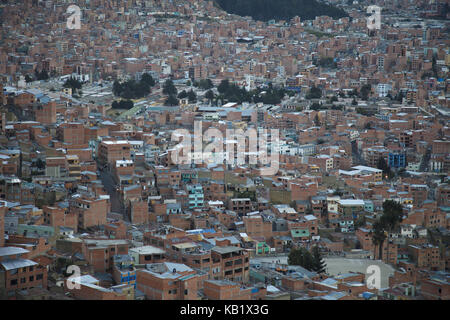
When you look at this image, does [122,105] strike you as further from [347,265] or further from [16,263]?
[16,263]

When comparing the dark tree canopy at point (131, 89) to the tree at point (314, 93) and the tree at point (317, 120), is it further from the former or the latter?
the tree at point (317, 120)

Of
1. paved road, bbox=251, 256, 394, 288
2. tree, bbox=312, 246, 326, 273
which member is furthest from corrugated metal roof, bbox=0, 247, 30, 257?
tree, bbox=312, 246, 326, 273

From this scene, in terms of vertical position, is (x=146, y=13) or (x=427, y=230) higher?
(x=146, y=13)

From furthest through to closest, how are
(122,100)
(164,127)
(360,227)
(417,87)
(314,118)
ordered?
(417,87)
(122,100)
(314,118)
(164,127)
(360,227)

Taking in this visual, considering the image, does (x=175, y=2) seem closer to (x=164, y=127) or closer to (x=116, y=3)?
(x=116, y=3)

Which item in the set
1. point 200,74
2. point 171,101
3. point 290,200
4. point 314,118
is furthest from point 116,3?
point 290,200

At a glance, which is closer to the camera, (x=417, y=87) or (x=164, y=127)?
(x=164, y=127)
